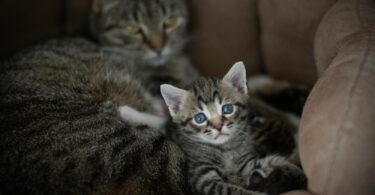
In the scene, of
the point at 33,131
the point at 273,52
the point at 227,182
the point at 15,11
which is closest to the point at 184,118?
the point at 227,182

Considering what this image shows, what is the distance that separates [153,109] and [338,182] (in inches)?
33.9

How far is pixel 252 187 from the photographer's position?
156 centimetres

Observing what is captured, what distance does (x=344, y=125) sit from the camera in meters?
1.29

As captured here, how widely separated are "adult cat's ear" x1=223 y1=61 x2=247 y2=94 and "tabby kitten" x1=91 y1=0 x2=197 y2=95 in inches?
15.5

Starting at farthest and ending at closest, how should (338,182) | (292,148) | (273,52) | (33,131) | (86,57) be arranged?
(273,52), (86,57), (292,148), (33,131), (338,182)

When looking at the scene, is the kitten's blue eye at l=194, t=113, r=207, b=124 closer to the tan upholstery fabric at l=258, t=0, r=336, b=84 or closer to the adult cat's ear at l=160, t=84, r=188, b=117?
the adult cat's ear at l=160, t=84, r=188, b=117

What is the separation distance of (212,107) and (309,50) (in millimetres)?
582

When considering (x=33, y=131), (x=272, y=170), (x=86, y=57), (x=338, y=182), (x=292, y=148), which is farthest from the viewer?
(x=86, y=57)

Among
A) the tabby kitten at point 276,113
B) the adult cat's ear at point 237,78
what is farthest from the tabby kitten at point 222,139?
the tabby kitten at point 276,113

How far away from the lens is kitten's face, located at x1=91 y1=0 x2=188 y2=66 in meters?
2.08

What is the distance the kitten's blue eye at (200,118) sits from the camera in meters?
1.61

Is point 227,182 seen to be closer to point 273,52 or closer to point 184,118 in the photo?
point 184,118

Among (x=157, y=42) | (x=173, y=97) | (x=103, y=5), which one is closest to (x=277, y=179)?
(x=173, y=97)

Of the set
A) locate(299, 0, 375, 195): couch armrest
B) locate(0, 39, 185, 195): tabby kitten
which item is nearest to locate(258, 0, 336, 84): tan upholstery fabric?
locate(299, 0, 375, 195): couch armrest
